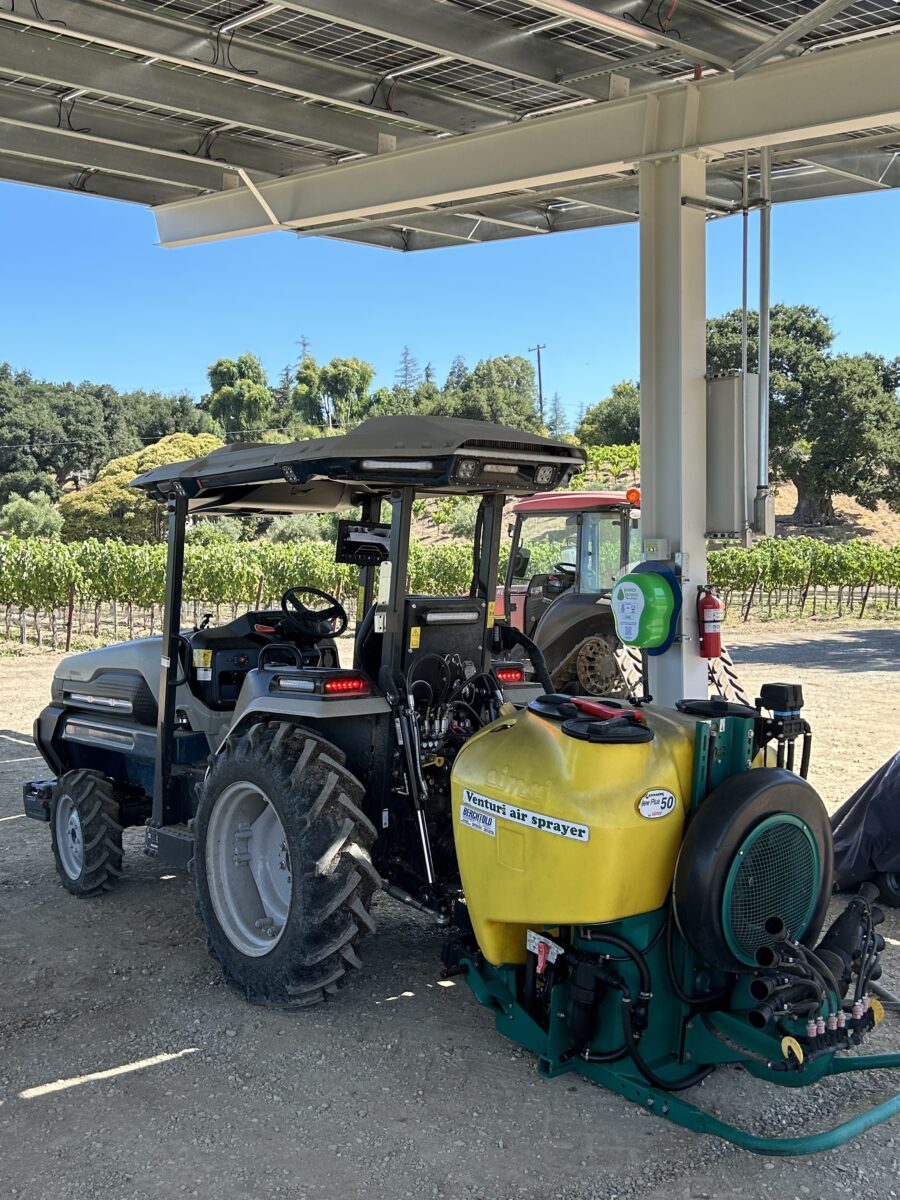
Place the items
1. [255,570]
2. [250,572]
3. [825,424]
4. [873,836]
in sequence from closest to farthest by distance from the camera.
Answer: [873,836]
[250,572]
[255,570]
[825,424]

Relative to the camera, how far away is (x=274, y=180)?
899cm

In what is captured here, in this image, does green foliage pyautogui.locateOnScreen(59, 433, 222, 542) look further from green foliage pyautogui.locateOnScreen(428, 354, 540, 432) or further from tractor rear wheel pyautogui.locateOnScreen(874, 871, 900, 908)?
tractor rear wheel pyautogui.locateOnScreen(874, 871, 900, 908)

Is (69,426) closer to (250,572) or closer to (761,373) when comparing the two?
(250,572)

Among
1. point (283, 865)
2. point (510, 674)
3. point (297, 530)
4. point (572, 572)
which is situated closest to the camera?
point (283, 865)

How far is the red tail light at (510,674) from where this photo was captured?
17.3 ft

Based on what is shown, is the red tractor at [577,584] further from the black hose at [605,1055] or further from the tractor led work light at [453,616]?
the black hose at [605,1055]

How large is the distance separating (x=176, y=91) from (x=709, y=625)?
4970mm

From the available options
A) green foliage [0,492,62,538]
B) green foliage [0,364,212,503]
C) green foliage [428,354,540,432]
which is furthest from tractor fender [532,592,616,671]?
green foliage [0,364,212,503]

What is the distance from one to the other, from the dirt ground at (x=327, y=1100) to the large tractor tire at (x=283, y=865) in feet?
0.67

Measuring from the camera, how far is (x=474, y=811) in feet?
12.4

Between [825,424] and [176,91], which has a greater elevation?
[825,424]

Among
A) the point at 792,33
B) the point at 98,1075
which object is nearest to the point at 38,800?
the point at 98,1075

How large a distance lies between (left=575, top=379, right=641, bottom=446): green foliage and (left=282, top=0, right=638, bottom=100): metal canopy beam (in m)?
49.6

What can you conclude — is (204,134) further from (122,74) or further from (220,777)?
(220,777)
